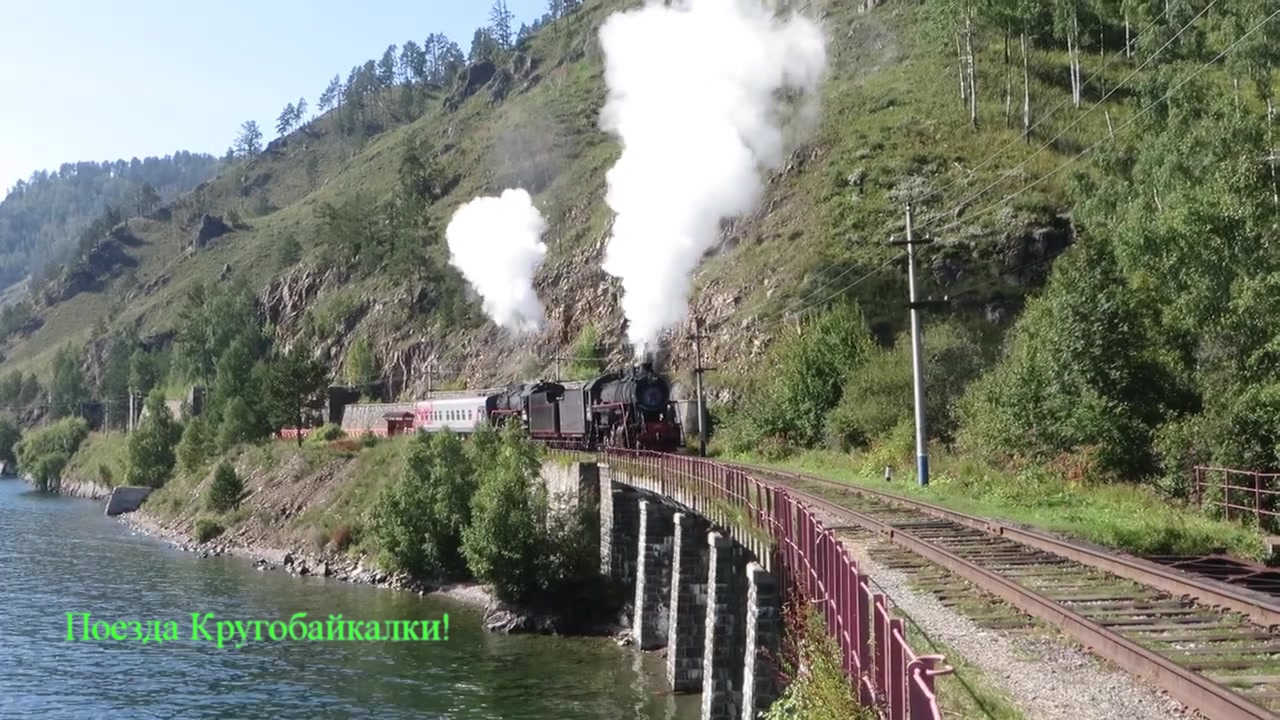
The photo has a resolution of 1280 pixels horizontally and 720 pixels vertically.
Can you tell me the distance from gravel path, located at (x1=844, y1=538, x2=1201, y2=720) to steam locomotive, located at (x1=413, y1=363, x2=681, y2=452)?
30.9 meters

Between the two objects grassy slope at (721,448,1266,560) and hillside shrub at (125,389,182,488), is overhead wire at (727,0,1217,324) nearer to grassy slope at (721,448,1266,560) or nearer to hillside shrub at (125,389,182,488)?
grassy slope at (721,448,1266,560)

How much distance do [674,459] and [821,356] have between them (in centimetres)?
1851

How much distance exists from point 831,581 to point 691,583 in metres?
19.1

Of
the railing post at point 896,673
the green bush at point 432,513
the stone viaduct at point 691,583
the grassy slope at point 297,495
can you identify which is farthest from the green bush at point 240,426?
the railing post at point 896,673

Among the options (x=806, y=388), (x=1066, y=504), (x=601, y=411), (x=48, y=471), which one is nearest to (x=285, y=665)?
(x=601, y=411)

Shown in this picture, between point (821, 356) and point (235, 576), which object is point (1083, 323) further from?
point (235, 576)

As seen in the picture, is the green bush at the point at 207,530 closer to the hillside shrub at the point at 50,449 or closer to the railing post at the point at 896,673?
the hillside shrub at the point at 50,449

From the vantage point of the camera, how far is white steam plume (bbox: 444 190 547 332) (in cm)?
8862

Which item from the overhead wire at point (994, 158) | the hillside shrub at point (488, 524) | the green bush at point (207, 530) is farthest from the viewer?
the green bush at point (207, 530)

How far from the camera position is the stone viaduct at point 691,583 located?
21203 millimetres

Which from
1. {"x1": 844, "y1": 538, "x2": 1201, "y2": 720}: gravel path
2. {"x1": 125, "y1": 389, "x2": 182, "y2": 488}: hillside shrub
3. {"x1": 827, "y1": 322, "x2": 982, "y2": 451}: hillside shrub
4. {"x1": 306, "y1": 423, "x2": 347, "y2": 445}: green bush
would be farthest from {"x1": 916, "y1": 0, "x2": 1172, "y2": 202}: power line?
{"x1": 125, "y1": 389, "x2": 182, "y2": 488}: hillside shrub

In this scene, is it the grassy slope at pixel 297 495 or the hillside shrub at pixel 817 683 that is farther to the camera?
the grassy slope at pixel 297 495

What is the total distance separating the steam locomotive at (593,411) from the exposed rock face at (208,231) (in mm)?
144800

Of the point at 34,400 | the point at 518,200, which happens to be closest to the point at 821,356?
the point at 518,200
